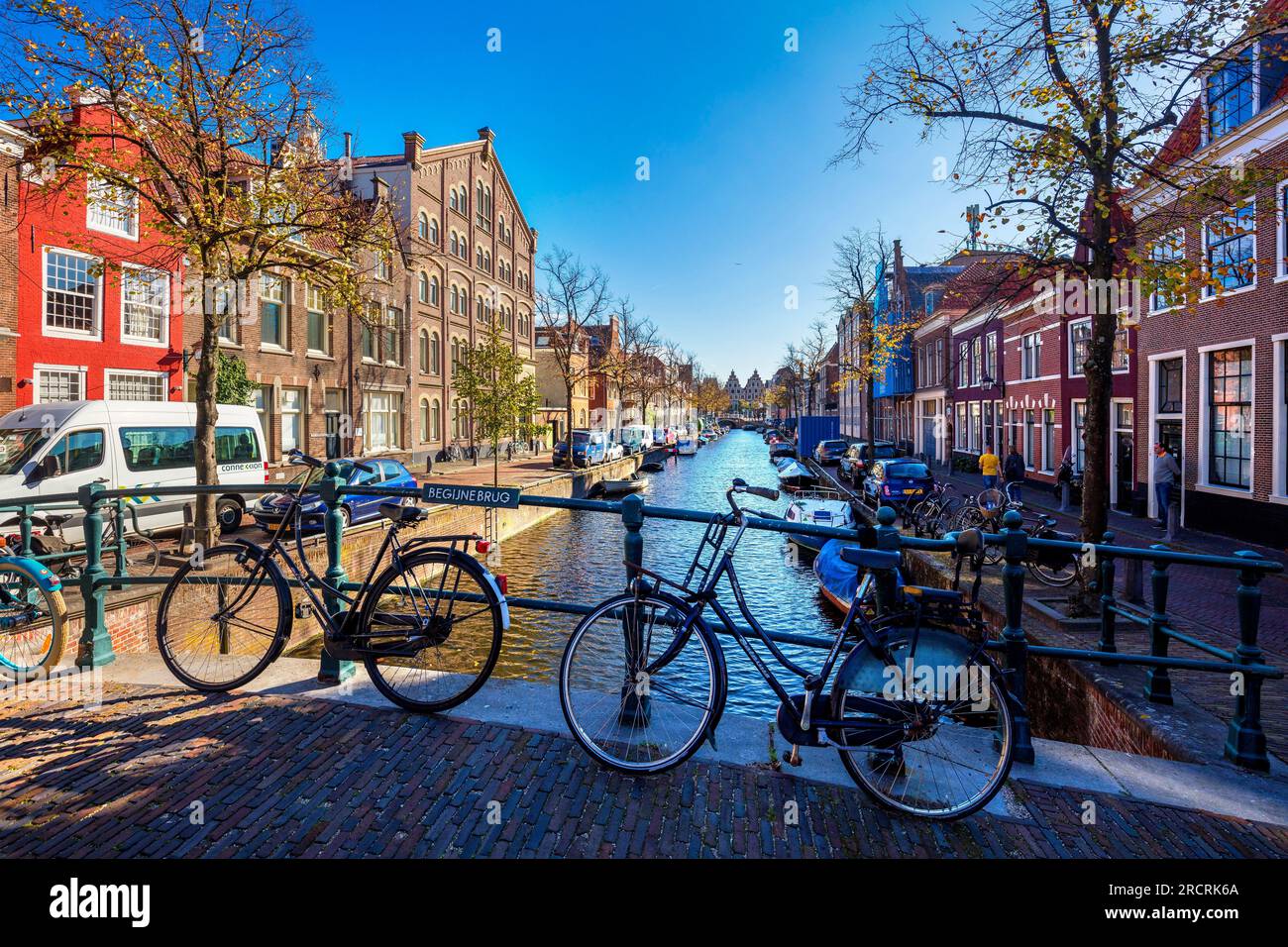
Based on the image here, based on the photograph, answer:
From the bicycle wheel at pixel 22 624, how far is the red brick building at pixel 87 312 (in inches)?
510

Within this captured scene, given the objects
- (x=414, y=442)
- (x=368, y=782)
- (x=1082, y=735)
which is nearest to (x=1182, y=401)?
(x=1082, y=735)

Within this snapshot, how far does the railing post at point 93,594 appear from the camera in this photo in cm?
450

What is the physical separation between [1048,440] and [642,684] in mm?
A: 26333

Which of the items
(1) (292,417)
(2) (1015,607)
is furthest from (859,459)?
(2) (1015,607)

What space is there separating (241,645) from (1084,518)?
928 centimetres

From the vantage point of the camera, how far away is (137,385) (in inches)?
754

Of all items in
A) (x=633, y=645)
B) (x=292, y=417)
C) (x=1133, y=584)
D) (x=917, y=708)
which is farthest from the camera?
(x=292, y=417)

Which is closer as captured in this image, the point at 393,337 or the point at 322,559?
the point at 322,559

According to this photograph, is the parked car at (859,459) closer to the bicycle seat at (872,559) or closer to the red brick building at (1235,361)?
the red brick building at (1235,361)

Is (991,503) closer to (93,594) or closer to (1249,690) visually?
(1249,690)

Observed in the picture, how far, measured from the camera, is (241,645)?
13.2 ft

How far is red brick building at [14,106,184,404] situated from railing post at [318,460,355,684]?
14.4 meters

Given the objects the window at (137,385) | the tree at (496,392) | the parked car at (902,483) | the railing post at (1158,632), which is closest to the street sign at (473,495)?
the railing post at (1158,632)

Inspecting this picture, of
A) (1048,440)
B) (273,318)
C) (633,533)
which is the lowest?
(633,533)
